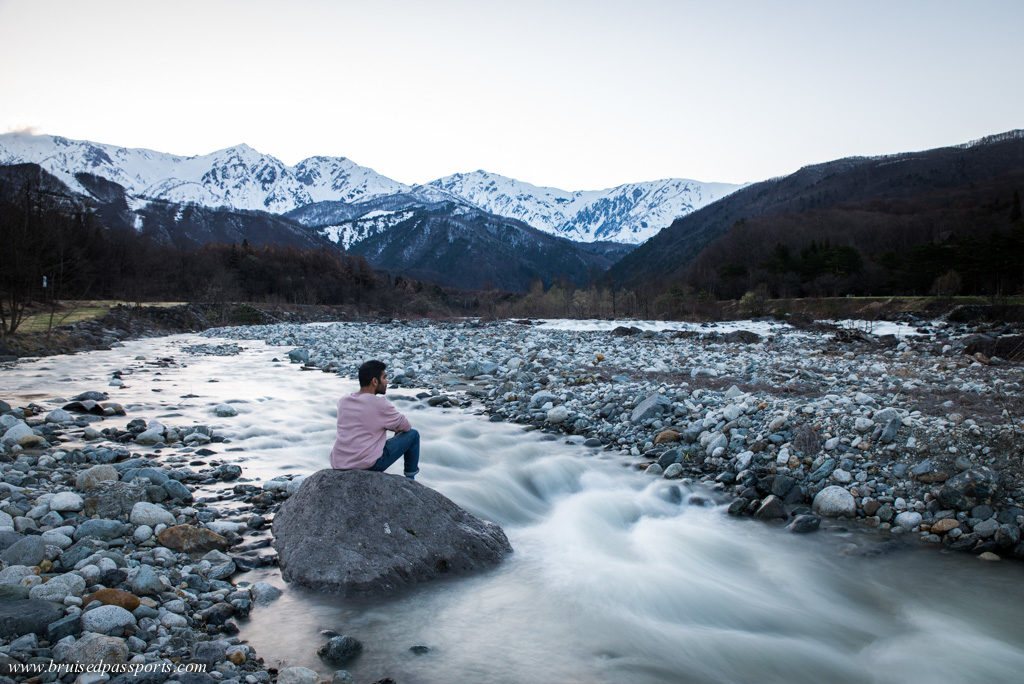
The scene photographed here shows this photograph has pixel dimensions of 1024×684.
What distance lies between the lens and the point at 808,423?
8070 mm

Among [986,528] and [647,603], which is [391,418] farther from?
[986,528]

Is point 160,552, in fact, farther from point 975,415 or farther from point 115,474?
point 975,415

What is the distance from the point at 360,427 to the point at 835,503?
17.9ft

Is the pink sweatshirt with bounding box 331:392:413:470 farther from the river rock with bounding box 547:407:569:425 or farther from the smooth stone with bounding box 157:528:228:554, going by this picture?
the river rock with bounding box 547:407:569:425

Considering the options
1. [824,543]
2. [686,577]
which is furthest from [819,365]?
[686,577]

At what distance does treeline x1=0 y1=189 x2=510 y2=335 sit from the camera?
22019 mm

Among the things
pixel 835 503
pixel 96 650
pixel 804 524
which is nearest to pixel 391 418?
pixel 96 650

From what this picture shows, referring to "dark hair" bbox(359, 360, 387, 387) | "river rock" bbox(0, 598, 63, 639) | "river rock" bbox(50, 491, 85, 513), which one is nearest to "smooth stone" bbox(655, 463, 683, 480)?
"dark hair" bbox(359, 360, 387, 387)

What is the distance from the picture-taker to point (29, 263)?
67.8 feet

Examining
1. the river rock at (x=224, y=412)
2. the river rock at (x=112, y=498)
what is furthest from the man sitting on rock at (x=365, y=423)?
the river rock at (x=224, y=412)

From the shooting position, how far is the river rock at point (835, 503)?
646 centimetres

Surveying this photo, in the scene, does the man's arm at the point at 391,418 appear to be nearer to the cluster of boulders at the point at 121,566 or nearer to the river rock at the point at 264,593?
the cluster of boulders at the point at 121,566

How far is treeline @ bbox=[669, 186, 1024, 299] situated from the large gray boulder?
151ft

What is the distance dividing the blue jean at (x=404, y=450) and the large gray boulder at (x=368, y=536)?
0.36 meters
